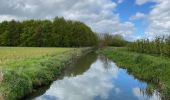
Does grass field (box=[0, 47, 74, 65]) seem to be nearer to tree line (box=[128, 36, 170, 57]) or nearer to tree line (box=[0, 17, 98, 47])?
tree line (box=[128, 36, 170, 57])

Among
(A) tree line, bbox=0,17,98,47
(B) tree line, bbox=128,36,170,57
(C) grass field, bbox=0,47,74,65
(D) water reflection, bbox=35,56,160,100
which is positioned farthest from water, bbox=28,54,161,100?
(A) tree line, bbox=0,17,98,47

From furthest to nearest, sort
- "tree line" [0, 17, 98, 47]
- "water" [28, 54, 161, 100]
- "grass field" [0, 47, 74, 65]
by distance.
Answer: "tree line" [0, 17, 98, 47] < "grass field" [0, 47, 74, 65] < "water" [28, 54, 161, 100]

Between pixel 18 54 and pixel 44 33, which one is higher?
pixel 44 33

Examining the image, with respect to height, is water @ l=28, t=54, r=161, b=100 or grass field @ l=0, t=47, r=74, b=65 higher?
grass field @ l=0, t=47, r=74, b=65

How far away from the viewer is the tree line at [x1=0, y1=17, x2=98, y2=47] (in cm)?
8962

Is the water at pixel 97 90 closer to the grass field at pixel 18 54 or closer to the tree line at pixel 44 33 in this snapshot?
the grass field at pixel 18 54

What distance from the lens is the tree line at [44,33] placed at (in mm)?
89625

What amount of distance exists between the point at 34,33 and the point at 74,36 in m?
11.7

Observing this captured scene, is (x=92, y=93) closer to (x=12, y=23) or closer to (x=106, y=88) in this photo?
(x=106, y=88)

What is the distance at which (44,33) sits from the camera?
295 feet

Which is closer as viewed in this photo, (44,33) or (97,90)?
(97,90)

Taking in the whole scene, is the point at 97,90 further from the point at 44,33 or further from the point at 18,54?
the point at 44,33

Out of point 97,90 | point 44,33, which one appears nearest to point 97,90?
point 97,90

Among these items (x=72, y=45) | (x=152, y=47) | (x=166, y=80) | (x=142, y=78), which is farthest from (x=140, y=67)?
(x=72, y=45)
